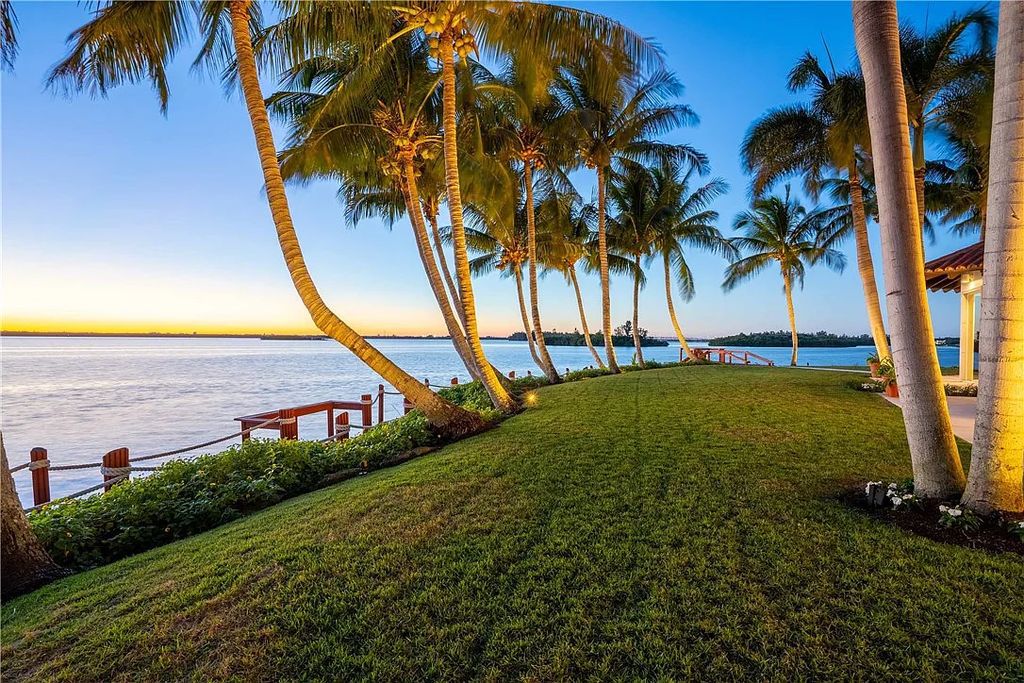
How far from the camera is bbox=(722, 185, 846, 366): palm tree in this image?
21.1 metres

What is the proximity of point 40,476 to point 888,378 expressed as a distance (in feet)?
48.6

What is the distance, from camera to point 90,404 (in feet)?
57.0

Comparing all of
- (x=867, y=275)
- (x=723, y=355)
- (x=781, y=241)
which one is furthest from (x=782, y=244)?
(x=867, y=275)

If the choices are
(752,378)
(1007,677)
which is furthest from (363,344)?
(752,378)

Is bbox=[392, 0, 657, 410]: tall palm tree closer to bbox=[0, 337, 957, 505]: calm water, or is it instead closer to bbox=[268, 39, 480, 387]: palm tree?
bbox=[268, 39, 480, 387]: palm tree

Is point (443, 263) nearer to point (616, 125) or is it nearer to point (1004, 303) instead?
point (616, 125)

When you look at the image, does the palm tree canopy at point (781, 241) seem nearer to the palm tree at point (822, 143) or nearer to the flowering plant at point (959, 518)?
the palm tree at point (822, 143)

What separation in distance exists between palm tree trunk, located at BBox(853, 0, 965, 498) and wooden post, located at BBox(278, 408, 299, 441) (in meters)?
8.31

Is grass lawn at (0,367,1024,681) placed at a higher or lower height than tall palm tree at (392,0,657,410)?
lower

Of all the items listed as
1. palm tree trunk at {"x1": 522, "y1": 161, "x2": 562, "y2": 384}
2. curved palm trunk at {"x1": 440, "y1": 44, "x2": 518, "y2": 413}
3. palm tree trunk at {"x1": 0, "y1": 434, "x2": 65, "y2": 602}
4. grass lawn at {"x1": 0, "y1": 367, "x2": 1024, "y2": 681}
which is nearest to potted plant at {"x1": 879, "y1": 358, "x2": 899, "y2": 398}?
grass lawn at {"x1": 0, "y1": 367, "x2": 1024, "y2": 681}

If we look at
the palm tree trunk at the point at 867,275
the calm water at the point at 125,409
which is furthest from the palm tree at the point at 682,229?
the calm water at the point at 125,409

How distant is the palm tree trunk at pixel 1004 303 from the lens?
3008mm

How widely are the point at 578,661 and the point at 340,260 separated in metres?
23.7

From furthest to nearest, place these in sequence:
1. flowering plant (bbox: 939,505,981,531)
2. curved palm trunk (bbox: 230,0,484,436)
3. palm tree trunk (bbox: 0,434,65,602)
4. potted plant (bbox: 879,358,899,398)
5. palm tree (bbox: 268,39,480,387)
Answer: potted plant (bbox: 879,358,899,398)
palm tree (bbox: 268,39,480,387)
curved palm trunk (bbox: 230,0,484,436)
palm tree trunk (bbox: 0,434,65,602)
flowering plant (bbox: 939,505,981,531)
